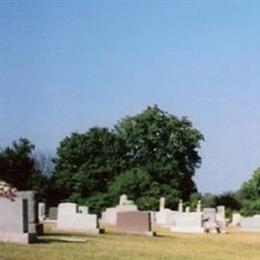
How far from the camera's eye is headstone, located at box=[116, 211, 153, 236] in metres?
31.5

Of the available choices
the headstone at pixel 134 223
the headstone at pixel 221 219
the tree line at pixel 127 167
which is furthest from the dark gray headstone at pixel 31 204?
the tree line at pixel 127 167

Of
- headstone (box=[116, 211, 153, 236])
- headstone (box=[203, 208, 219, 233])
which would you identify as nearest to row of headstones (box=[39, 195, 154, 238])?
headstone (box=[116, 211, 153, 236])

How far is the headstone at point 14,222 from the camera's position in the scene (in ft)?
63.0

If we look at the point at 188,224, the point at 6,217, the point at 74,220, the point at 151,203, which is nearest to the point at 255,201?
the point at 151,203

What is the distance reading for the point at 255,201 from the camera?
7812 centimetres

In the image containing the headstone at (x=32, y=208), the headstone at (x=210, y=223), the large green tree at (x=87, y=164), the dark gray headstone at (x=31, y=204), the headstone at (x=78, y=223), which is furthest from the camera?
the large green tree at (x=87, y=164)

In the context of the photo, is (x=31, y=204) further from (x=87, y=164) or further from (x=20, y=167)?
(x=87, y=164)

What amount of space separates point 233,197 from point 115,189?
62.8ft

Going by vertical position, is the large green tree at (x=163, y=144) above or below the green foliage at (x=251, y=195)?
above

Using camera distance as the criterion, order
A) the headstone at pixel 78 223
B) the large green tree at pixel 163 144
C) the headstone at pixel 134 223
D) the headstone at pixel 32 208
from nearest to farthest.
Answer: the headstone at pixel 32 208 → the headstone at pixel 78 223 → the headstone at pixel 134 223 → the large green tree at pixel 163 144

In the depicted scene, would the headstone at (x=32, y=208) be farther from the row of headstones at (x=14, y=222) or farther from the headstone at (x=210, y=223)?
the headstone at (x=210, y=223)

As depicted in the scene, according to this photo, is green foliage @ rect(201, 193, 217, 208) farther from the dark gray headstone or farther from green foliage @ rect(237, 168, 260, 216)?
the dark gray headstone

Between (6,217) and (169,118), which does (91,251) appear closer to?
(6,217)

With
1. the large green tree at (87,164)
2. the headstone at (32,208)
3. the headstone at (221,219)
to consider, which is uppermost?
the large green tree at (87,164)
